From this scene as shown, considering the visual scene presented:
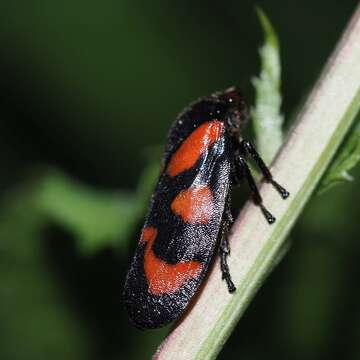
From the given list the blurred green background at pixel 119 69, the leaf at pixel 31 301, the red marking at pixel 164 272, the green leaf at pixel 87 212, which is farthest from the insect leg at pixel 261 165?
the blurred green background at pixel 119 69

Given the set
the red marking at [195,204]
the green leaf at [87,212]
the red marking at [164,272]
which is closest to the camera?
the red marking at [164,272]

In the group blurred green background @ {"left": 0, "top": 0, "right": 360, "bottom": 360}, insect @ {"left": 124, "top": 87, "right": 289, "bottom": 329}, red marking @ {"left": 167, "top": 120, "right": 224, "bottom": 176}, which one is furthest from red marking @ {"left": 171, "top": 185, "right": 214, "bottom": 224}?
blurred green background @ {"left": 0, "top": 0, "right": 360, "bottom": 360}

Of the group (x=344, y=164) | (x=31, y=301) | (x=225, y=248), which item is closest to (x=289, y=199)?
(x=344, y=164)

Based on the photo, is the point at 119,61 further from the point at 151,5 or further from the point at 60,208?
the point at 60,208

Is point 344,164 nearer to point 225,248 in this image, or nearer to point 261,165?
point 261,165

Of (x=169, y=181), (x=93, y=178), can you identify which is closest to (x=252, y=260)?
(x=169, y=181)

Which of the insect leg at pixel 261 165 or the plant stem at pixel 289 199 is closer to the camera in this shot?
the plant stem at pixel 289 199

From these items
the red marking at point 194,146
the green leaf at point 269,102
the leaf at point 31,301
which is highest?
the green leaf at point 269,102

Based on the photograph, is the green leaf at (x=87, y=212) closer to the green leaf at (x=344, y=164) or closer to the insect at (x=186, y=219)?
the insect at (x=186, y=219)
